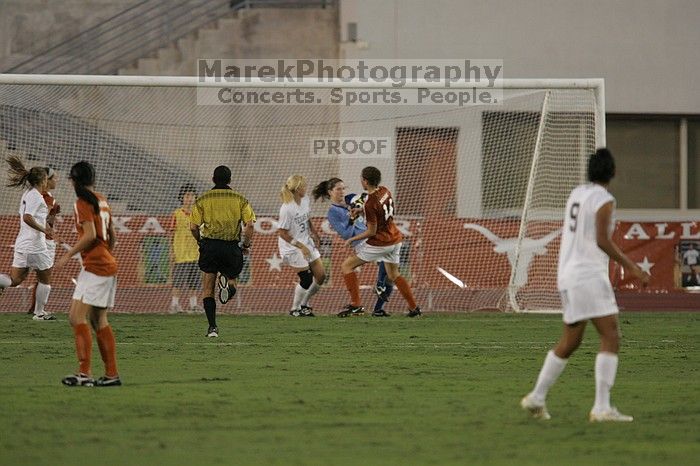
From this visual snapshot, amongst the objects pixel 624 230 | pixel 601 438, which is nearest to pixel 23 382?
pixel 601 438

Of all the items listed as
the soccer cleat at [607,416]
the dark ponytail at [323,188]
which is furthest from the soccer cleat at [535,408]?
the dark ponytail at [323,188]

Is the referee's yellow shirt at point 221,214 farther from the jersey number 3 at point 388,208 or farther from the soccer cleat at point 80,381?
the soccer cleat at point 80,381

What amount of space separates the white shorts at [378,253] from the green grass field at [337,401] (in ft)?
7.42

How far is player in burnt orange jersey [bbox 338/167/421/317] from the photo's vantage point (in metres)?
18.5

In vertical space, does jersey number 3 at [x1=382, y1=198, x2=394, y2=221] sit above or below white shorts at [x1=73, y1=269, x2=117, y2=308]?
above

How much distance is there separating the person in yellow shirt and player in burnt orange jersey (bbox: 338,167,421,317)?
117 inches

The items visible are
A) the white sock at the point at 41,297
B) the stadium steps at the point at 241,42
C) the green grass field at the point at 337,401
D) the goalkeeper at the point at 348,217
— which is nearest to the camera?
the green grass field at the point at 337,401

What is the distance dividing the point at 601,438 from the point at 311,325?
9.93 metres

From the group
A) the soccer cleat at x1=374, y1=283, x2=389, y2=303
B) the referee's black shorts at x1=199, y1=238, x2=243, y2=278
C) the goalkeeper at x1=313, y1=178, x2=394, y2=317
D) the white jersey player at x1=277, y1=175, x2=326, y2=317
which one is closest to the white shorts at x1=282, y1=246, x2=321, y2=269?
the white jersey player at x1=277, y1=175, x2=326, y2=317

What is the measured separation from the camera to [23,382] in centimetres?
1091

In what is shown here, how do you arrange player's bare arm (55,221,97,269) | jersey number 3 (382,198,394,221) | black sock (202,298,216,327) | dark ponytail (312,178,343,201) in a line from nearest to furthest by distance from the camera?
1. player's bare arm (55,221,97,269)
2. black sock (202,298,216,327)
3. jersey number 3 (382,198,394,221)
4. dark ponytail (312,178,343,201)

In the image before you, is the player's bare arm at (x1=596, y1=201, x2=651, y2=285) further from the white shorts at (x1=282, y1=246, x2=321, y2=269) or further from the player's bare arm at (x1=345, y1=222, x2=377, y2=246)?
the white shorts at (x1=282, y1=246, x2=321, y2=269)

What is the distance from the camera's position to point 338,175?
24.7m

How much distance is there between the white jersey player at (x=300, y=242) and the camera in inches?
752
